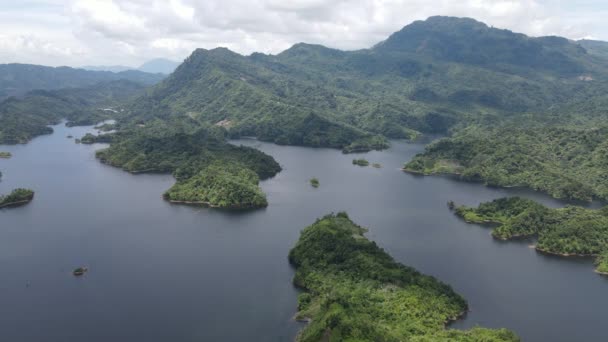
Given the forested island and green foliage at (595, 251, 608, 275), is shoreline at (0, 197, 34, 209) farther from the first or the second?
green foliage at (595, 251, 608, 275)

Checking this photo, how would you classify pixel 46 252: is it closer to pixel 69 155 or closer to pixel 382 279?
pixel 382 279

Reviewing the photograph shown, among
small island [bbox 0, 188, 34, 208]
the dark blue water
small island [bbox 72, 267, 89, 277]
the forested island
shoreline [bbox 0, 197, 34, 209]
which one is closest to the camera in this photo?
the dark blue water

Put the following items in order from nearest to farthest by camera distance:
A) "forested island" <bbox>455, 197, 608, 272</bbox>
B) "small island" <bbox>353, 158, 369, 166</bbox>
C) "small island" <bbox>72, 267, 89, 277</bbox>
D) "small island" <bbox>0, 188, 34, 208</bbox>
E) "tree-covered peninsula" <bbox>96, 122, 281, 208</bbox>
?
"small island" <bbox>72, 267, 89, 277</bbox>, "forested island" <bbox>455, 197, 608, 272</bbox>, "small island" <bbox>0, 188, 34, 208</bbox>, "tree-covered peninsula" <bbox>96, 122, 281, 208</bbox>, "small island" <bbox>353, 158, 369, 166</bbox>

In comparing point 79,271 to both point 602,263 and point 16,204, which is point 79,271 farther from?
point 602,263

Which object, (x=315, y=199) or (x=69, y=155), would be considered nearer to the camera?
(x=315, y=199)

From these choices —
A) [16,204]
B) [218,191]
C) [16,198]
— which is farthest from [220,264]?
[16,198]

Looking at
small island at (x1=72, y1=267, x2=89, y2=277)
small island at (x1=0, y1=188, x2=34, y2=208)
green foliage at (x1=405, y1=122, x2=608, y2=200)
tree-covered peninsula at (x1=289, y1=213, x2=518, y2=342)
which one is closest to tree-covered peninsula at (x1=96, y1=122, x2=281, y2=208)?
small island at (x1=0, y1=188, x2=34, y2=208)

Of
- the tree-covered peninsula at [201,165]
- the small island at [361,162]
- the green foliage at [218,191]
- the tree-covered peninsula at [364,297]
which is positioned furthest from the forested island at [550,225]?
the small island at [361,162]

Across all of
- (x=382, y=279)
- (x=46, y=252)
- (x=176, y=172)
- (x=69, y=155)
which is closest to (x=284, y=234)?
(x=382, y=279)
